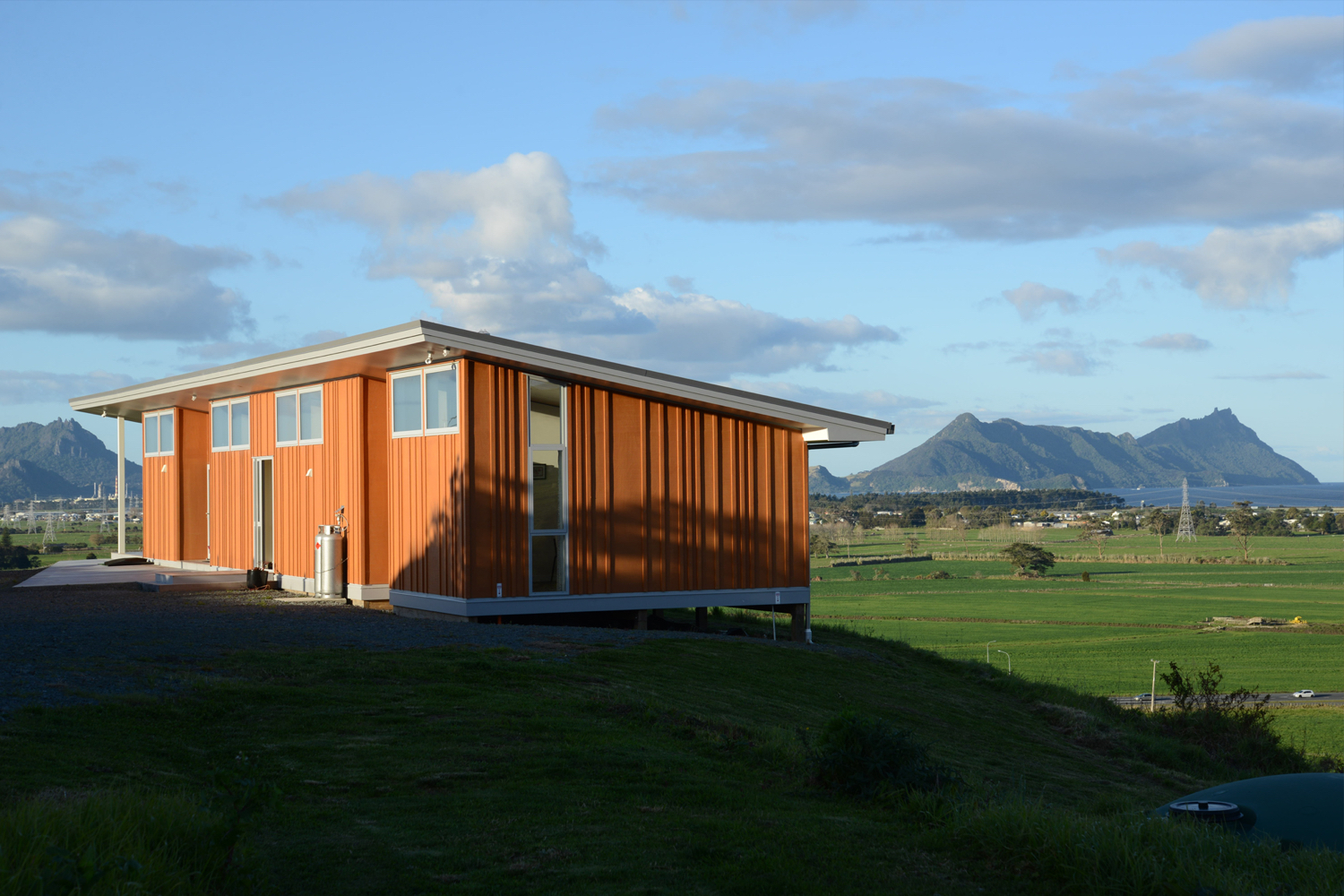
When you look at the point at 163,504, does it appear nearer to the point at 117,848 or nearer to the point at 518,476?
the point at 518,476

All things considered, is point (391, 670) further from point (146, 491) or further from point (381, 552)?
point (146, 491)

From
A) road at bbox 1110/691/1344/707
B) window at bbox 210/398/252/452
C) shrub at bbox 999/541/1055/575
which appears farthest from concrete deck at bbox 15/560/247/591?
shrub at bbox 999/541/1055/575

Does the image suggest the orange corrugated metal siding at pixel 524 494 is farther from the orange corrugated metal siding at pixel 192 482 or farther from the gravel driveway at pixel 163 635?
A: the orange corrugated metal siding at pixel 192 482

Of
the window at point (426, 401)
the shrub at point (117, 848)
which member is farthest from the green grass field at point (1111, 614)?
the shrub at point (117, 848)

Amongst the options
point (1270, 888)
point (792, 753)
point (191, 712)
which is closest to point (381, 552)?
Answer: point (191, 712)

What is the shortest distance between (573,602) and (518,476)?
1990 mm

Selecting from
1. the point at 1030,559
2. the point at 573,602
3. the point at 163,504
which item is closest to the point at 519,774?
the point at 573,602

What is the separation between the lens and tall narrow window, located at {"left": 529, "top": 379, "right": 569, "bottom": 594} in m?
14.7

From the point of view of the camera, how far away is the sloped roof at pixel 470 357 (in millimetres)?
13648

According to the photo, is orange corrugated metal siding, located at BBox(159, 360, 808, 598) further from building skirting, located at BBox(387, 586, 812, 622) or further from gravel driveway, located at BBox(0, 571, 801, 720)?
gravel driveway, located at BBox(0, 571, 801, 720)

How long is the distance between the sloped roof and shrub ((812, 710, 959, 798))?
8.50m

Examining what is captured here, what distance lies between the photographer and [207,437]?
21.8 m

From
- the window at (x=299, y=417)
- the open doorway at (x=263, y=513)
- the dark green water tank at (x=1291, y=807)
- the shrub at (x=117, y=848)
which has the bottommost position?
the dark green water tank at (x=1291, y=807)

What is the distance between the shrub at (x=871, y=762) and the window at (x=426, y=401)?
870cm
